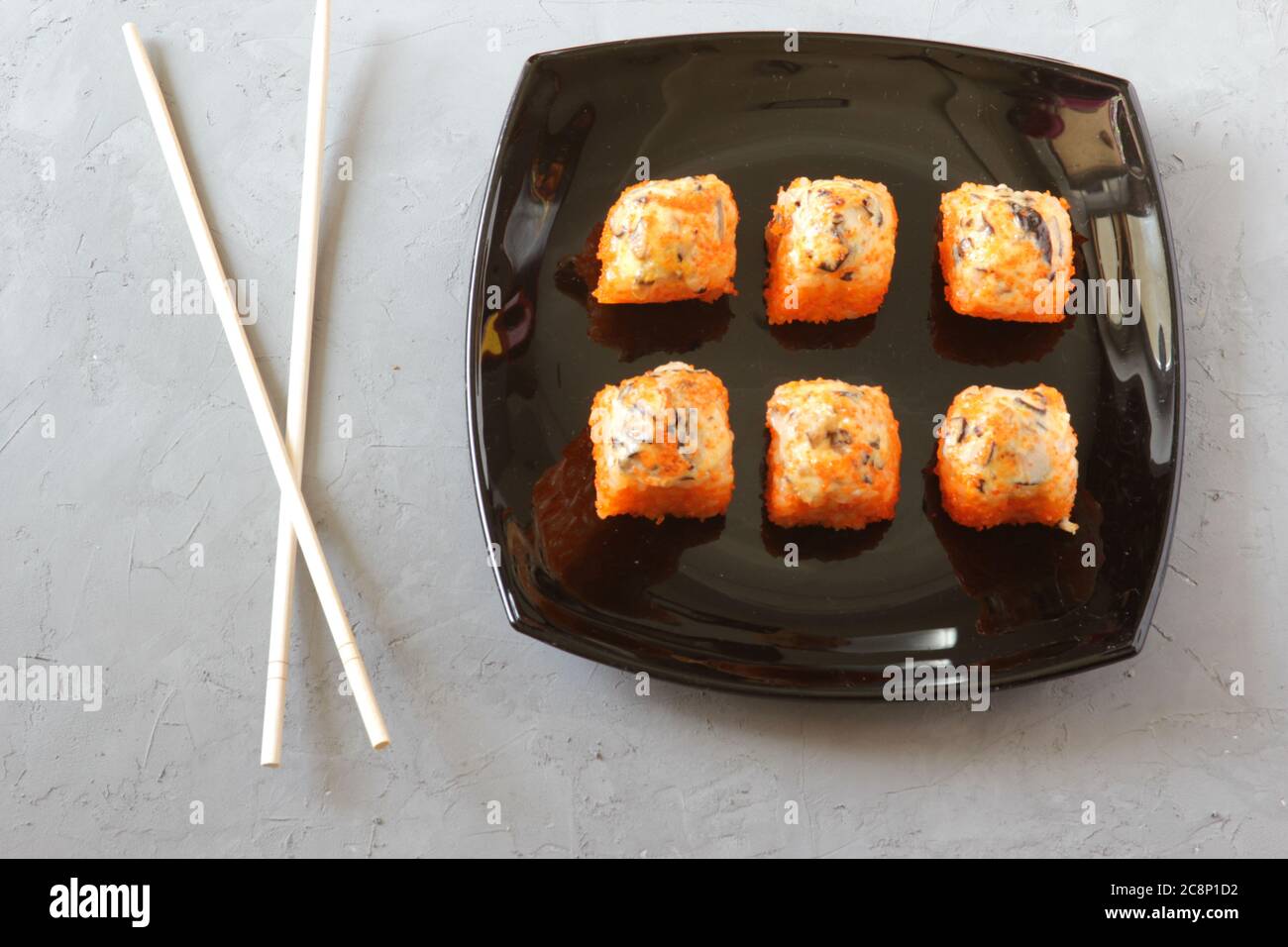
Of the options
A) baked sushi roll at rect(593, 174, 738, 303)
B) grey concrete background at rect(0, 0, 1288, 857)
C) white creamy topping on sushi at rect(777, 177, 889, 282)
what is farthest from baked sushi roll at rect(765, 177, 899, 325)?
grey concrete background at rect(0, 0, 1288, 857)

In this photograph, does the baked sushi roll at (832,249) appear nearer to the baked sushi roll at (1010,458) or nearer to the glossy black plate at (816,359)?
the glossy black plate at (816,359)

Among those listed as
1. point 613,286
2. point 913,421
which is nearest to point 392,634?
point 613,286

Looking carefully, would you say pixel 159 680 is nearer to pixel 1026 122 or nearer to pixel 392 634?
pixel 392 634

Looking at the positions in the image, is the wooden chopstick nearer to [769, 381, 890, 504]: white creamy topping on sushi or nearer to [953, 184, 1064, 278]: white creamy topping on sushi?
[769, 381, 890, 504]: white creamy topping on sushi

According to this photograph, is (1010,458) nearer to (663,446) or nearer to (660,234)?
(663,446)

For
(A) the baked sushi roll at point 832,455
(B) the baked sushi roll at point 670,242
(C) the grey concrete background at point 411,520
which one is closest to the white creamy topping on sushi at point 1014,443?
(A) the baked sushi roll at point 832,455

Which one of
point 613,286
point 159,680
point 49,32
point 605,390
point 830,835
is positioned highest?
point 49,32

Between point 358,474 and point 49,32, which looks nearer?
point 358,474

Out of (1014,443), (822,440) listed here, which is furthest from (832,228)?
(1014,443)
